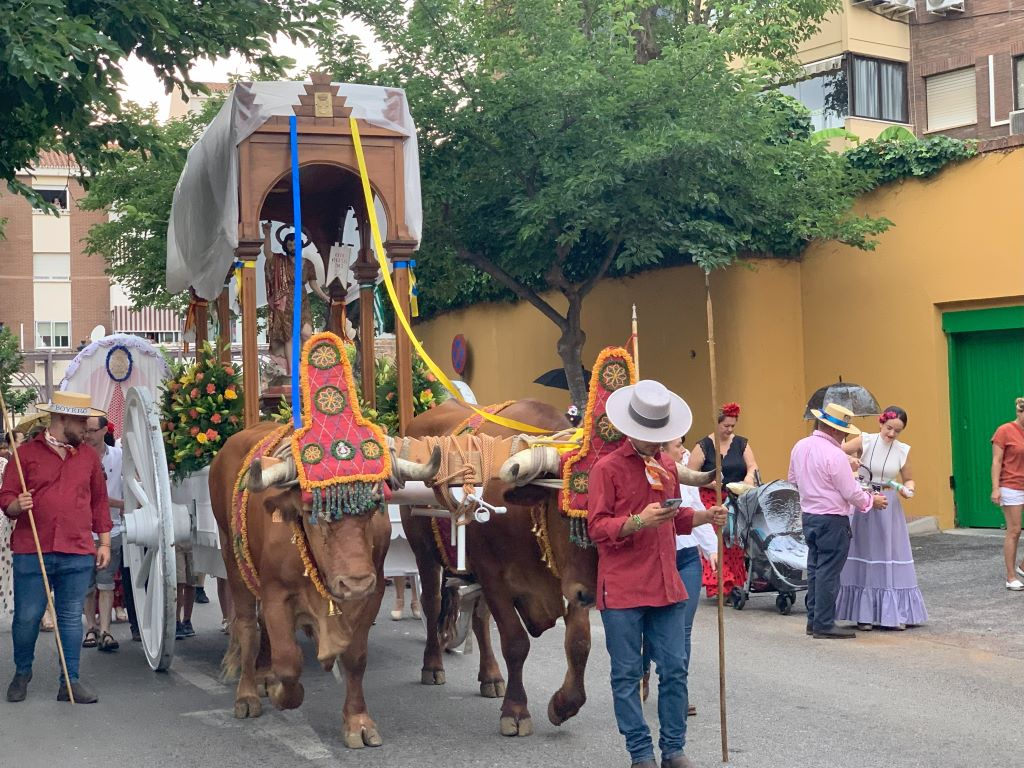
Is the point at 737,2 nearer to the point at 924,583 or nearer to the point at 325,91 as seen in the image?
the point at 924,583

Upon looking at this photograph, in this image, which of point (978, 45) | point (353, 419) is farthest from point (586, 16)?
point (353, 419)

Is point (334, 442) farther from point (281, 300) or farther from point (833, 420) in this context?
point (833, 420)

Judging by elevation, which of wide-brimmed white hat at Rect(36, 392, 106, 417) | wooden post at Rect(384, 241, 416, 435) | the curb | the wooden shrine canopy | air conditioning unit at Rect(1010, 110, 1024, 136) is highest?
air conditioning unit at Rect(1010, 110, 1024, 136)

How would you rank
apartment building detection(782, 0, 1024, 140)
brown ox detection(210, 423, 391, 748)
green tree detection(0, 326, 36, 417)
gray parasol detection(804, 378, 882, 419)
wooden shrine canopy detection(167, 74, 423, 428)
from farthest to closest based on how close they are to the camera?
1. green tree detection(0, 326, 36, 417)
2. apartment building detection(782, 0, 1024, 140)
3. gray parasol detection(804, 378, 882, 419)
4. wooden shrine canopy detection(167, 74, 423, 428)
5. brown ox detection(210, 423, 391, 748)

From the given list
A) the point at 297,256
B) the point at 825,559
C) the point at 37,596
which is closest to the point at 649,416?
the point at 297,256

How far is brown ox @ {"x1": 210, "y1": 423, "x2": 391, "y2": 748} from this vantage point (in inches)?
259

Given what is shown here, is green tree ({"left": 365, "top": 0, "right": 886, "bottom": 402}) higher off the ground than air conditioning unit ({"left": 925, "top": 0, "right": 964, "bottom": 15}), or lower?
lower

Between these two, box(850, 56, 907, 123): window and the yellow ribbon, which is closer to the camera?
the yellow ribbon

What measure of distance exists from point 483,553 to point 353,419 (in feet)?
3.79

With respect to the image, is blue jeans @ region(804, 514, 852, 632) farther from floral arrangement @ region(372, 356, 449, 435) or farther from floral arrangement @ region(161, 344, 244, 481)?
floral arrangement @ region(161, 344, 244, 481)

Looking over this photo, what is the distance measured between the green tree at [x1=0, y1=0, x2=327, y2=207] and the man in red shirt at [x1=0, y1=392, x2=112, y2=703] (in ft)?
7.92

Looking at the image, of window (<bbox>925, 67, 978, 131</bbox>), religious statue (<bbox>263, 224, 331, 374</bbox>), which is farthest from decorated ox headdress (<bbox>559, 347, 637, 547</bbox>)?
window (<bbox>925, 67, 978, 131</bbox>)

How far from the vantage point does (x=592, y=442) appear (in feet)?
21.7

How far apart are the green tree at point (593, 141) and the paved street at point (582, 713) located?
6.74 metres
